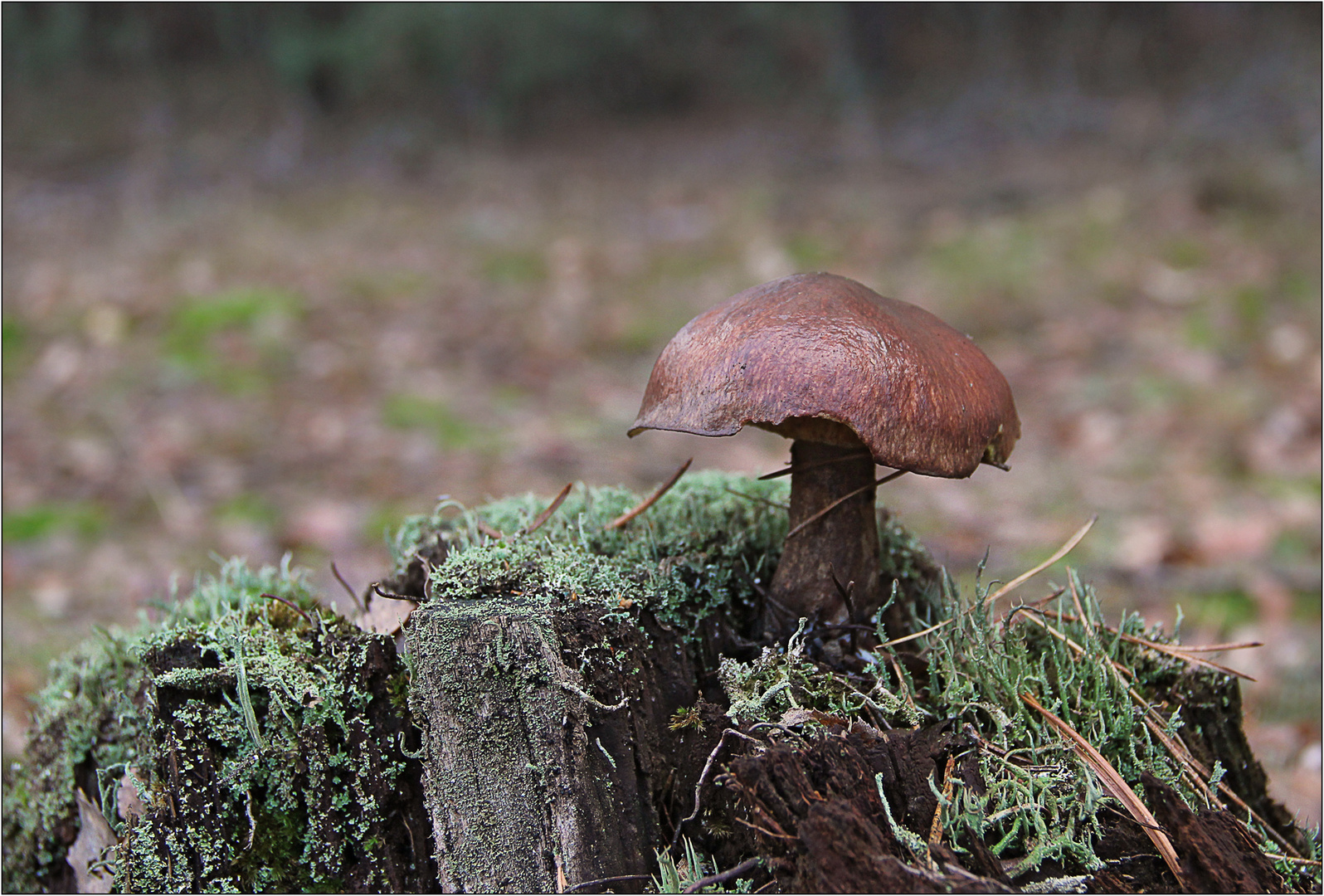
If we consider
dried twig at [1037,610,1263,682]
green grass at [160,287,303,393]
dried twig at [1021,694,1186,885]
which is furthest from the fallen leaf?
green grass at [160,287,303,393]

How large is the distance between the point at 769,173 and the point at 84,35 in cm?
1056

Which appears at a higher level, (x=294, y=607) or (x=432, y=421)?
(x=432, y=421)

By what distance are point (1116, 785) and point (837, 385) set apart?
35.9 inches

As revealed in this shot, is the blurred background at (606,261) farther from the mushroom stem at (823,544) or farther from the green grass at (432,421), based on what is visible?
the mushroom stem at (823,544)

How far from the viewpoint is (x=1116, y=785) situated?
1.72 meters

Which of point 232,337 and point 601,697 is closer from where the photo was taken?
point 601,697

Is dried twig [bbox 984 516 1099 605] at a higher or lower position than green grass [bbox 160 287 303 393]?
lower

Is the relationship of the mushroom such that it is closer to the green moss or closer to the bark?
the green moss

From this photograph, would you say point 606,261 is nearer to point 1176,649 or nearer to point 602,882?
point 1176,649

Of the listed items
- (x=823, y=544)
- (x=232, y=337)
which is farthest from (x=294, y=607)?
(x=232, y=337)

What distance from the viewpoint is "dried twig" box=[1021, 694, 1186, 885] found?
63.9 inches

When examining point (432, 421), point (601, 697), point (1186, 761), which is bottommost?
point (1186, 761)

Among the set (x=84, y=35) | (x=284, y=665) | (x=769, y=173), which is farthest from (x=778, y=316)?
(x=84, y=35)

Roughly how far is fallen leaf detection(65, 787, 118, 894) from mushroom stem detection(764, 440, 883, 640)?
1.50 m
